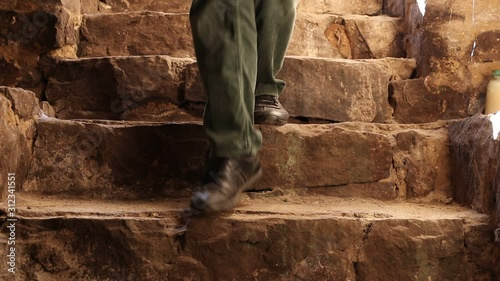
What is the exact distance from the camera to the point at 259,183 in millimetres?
1603

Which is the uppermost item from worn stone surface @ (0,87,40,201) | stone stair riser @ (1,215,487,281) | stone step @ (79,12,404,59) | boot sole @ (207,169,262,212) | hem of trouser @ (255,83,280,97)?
stone step @ (79,12,404,59)

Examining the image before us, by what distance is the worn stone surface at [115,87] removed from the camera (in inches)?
77.7

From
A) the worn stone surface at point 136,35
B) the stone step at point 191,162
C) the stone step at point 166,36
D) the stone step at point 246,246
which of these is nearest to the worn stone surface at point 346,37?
the stone step at point 166,36

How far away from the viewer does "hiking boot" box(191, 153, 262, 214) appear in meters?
1.25

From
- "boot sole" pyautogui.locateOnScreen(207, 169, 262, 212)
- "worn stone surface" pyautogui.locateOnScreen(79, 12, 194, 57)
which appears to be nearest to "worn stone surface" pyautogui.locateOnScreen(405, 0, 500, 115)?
"worn stone surface" pyautogui.locateOnScreen(79, 12, 194, 57)

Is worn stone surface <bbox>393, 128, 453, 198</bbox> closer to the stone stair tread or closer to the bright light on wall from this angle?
the stone stair tread

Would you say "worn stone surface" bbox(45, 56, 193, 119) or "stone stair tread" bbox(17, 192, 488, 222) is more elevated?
"worn stone surface" bbox(45, 56, 193, 119)

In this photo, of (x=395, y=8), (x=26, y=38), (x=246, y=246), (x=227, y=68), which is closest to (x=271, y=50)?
(x=227, y=68)

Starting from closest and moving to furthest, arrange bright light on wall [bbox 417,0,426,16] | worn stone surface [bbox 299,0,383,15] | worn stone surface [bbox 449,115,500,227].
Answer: worn stone surface [bbox 449,115,500,227], bright light on wall [bbox 417,0,426,16], worn stone surface [bbox 299,0,383,15]

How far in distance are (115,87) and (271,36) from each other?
67 centimetres

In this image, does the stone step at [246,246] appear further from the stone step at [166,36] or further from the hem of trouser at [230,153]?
the stone step at [166,36]

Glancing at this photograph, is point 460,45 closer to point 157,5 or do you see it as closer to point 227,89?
point 227,89

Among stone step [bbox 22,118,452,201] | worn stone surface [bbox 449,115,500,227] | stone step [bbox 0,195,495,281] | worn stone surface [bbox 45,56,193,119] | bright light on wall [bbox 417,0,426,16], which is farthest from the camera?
bright light on wall [bbox 417,0,426,16]

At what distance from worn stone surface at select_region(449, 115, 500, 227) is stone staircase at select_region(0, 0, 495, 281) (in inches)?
1.6
